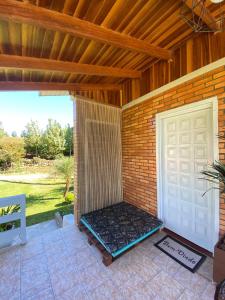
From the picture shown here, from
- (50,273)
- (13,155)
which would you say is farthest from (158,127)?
(13,155)

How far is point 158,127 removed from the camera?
3.04 metres

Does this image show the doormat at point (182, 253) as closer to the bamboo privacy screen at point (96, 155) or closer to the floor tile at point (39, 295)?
the bamboo privacy screen at point (96, 155)

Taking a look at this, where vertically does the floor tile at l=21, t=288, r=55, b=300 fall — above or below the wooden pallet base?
below

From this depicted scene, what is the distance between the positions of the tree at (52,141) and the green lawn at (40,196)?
5.02 metres

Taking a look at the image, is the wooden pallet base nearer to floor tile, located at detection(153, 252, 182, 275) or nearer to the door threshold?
floor tile, located at detection(153, 252, 182, 275)

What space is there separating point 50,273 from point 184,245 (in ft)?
6.84

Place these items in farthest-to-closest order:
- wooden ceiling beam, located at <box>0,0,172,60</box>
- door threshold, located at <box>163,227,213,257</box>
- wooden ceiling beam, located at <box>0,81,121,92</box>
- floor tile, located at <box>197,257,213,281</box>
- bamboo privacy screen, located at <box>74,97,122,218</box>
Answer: bamboo privacy screen, located at <box>74,97,122,218</box> < wooden ceiling beam, located at <box>0,81,121,92</box> < door threshold, located at <box>163,227,213,257</box> < floor tile, located at <box>197,257,213,281</box> < wooden ceiling beam, located at <box>0,0,172,60</box>

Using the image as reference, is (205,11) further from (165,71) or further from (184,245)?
(184,245)

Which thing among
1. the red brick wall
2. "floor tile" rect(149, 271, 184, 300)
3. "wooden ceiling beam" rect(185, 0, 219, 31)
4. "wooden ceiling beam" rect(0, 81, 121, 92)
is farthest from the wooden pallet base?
"wooden ceiling beam" rect(185, 0, 219, 31)

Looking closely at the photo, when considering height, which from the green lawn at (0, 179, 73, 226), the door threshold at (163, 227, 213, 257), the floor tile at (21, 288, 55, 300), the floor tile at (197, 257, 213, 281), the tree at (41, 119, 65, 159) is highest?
the tree at (41, 119, 65, 159)

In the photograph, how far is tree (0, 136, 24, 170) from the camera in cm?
1148

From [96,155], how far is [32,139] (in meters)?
13.5

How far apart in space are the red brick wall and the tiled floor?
87 centimetres

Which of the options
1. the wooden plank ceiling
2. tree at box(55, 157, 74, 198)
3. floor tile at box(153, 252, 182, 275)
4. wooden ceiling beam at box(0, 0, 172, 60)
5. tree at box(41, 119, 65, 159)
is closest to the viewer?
wooden ceiling beam at box(0, 0, 172, 60)
